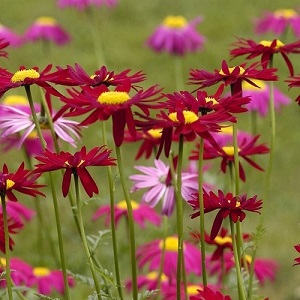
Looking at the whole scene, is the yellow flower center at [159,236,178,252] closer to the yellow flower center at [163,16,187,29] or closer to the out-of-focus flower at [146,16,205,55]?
the out-of-focus flower at [146,16,205,55]

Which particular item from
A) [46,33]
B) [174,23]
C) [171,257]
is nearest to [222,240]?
[171,257]

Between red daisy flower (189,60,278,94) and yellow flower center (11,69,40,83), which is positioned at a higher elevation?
yellow flower center (11,69,40,83)

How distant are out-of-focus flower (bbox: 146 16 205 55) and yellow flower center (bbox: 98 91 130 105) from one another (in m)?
1.58

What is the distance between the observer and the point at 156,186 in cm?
121

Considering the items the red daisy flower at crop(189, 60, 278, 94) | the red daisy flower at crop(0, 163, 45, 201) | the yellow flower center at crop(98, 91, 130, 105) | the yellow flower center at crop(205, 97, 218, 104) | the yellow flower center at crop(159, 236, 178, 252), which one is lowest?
the yellow flower center at crop(159, 236, 178, 252)

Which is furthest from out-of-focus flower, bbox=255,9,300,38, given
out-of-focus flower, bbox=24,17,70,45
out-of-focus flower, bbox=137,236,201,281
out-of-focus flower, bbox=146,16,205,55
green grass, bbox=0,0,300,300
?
out-of-focus flower, bbox=137,236,201,281

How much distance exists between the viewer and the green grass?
7.62ft

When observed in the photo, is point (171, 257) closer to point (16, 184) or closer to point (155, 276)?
point (155, 276)

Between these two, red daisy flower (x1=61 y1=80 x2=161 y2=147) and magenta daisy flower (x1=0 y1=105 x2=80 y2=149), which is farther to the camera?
magenta daisy flower (x1=0 y1=105 x2=80 y2=149)

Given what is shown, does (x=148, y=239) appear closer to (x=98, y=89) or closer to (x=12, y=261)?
(x=12, y=261)

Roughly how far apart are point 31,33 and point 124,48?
4.40 ft

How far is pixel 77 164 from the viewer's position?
82 centimetres

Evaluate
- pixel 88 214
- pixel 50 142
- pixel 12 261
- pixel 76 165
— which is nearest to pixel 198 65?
pixel 88 214

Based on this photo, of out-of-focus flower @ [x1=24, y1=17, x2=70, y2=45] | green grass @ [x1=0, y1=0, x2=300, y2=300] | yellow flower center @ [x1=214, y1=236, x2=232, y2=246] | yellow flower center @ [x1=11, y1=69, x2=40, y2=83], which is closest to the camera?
yellow flower center @ [x1=11, y1=69, x2=40, y2=83]
